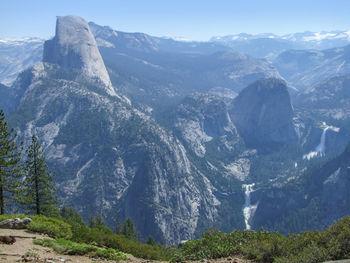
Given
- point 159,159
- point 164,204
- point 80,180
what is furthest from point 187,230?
point 80,180

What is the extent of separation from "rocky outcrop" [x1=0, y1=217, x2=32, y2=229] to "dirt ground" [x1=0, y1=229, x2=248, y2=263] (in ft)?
2.04

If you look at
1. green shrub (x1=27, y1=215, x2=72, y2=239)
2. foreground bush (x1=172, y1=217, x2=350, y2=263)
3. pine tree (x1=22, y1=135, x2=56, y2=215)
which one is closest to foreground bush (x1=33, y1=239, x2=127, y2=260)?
green shrub (x1=27, y1=215, x2=72, y2=239)

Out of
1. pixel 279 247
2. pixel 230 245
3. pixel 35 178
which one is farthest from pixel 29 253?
pixel 35 178

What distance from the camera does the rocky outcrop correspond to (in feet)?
87.6

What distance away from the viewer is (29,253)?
67.3ft

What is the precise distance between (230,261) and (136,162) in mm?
170524

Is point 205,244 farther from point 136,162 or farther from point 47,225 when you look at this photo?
point 136,162

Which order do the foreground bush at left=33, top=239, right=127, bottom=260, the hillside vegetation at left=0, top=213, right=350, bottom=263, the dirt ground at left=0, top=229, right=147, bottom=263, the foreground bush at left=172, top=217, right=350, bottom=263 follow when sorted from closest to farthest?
the dirt ground at left=0, top=229, right=147, bottom=263
the foreground bush at left=172, top=217, right=350, bottom=263
the hillside vegetation at left=0, top=213, right=350, bottom=263
the foreground bush at left=33, top=239, right=127, bottom=260

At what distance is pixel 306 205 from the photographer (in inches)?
7441

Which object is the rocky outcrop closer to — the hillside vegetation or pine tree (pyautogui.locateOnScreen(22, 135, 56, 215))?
the hillside vegetation

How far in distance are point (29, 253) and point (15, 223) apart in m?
7.52

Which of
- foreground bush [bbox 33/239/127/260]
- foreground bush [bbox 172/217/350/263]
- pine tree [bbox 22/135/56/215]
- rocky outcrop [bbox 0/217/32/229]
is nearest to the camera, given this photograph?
foreground bush [bbox 172/217/350/263]

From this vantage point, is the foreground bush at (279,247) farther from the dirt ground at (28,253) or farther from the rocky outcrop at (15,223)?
the rocky outcrop at (15,223)

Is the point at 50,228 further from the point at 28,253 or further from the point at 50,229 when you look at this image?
the point at 28,253
